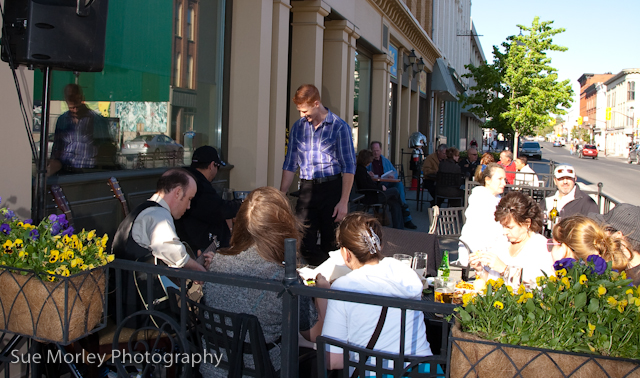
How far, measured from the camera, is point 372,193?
9086mm

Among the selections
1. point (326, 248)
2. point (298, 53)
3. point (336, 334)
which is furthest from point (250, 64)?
point (336, 334)

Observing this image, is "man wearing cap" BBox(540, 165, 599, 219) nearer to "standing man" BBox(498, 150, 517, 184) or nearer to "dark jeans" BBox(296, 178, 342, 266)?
Result: "dark jeans" BBox(296, 178, 342, 266)

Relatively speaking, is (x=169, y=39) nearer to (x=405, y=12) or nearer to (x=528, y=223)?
(x=528, y=223)

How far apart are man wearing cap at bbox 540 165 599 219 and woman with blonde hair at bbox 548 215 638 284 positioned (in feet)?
8.69

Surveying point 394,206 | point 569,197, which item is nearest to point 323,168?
point 569,197

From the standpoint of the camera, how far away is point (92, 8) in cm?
341

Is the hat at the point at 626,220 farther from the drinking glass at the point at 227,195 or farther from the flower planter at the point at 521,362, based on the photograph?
the drinking glass at the point at 227,195

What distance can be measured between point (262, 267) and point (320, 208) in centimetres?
279

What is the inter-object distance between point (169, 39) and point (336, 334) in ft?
16.3

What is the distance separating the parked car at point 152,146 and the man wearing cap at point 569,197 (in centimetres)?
438

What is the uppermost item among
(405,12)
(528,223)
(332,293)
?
(405,12)

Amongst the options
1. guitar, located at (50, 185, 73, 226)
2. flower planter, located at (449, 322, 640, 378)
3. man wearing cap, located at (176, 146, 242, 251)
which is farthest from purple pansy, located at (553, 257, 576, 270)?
guitar, located at (50, 185, 73, 226)

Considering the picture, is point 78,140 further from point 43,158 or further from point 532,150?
point 532,150

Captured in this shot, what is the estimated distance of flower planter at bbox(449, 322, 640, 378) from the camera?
1656 mm
